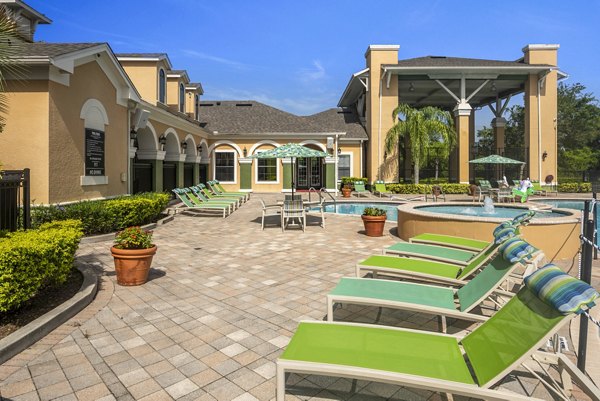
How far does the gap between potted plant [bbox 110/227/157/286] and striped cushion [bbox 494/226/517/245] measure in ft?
17.3

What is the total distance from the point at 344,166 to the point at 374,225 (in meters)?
18.6

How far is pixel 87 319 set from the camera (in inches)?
183

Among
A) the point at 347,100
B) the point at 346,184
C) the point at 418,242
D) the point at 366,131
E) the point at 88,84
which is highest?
the point at 347,100

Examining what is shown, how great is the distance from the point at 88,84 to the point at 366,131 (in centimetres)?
2197

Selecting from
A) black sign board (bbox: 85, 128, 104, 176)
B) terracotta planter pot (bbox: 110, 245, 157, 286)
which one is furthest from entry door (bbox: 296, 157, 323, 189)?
terracotta planter pot (bbox: 110, 245, 157, 286)

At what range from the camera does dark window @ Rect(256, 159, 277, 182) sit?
2656 cm

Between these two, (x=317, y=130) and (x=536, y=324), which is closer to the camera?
(x=536, y=324)

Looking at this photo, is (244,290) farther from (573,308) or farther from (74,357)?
(573,308)

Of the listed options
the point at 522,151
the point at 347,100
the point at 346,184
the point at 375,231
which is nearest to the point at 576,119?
the point at 522,151

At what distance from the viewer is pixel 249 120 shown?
2802cm

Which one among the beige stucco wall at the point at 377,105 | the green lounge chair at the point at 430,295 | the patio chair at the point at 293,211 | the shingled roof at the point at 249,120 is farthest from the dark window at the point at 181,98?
the green lounge chair at the point at 430,295

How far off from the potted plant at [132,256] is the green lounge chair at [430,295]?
3.48 meters

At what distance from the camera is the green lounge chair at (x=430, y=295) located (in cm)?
368

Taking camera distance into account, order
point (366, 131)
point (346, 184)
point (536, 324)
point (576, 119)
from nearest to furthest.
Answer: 1. point (536, 324)
2. point (346, 184)
3. point (366, 131)
4. point (576, 119)
